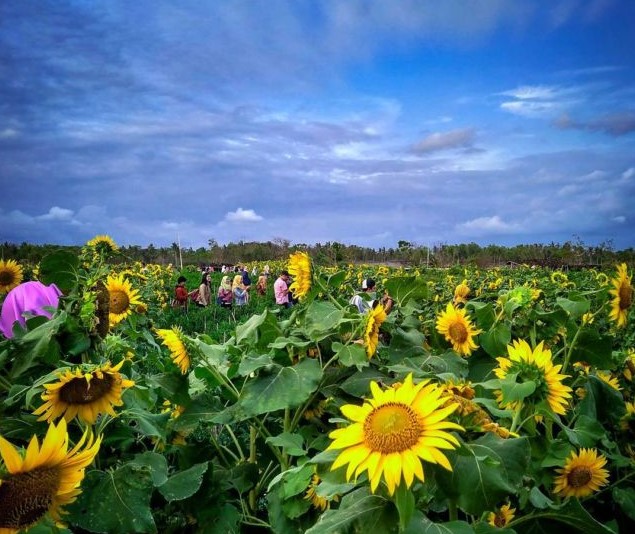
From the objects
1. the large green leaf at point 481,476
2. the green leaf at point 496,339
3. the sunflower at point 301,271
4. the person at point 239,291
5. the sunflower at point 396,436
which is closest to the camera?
the sunflower at point 396,436

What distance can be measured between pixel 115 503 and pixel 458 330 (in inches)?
60.6

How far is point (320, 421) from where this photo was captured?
1813 millimetres

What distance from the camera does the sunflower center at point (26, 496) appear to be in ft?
2.94

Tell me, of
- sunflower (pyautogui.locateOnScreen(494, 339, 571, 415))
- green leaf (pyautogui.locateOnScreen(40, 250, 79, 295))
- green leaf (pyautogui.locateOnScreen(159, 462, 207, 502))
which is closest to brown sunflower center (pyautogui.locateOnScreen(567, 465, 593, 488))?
sunflower (pyautogui.locateOnScreen(494, 339, 571, 415))

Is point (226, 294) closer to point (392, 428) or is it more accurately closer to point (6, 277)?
point (6, 277)

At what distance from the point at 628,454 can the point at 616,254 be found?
113 ft

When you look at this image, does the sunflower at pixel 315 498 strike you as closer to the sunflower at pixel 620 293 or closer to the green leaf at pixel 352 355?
the green leaf at pixel 352 355

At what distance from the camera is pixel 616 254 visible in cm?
3209

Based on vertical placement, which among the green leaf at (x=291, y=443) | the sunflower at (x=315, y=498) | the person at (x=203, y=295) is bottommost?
the person at (x=203, y=295)

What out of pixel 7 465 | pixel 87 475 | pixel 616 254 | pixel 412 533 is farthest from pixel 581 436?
pixel 616 254

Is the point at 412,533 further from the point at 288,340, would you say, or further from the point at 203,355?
the point at 203,355

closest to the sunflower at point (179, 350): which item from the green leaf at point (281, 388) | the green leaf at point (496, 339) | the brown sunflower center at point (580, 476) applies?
the green leaf at point (281, 388)

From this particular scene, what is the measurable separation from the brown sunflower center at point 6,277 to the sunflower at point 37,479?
2.76 metres

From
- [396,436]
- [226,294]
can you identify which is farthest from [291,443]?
→ [226,294]
